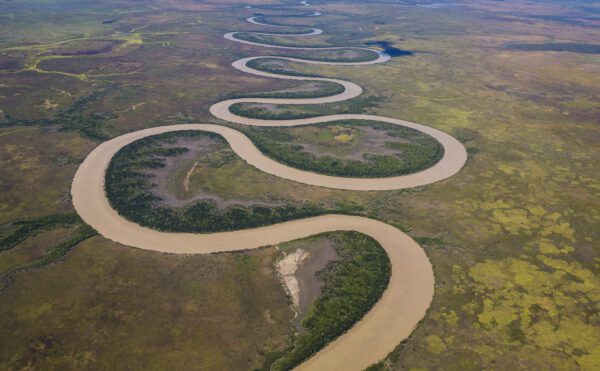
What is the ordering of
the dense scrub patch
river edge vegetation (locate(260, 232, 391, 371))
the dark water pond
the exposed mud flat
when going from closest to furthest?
river edge vegetation (locate(260, 232, 391, 371)) → the exposed mud flat → the dense scrub patch → the dark water pond

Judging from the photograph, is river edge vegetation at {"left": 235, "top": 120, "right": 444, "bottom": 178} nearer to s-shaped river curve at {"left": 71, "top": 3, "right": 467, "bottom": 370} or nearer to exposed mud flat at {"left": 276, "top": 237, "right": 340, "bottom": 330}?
s-shaped river curve at {"left": 71, "top": 3, "right": 467, "bottom": 370}

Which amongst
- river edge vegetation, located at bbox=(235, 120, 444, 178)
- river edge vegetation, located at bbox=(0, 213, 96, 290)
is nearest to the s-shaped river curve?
river edge vegetation, located at bbox=(235, 120, 444, 178)

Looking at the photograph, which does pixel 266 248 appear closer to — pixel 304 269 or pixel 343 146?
pixel 304 269

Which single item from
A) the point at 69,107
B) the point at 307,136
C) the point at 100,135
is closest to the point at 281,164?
the point at 307,136

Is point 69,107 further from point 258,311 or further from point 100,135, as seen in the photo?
point 258,311

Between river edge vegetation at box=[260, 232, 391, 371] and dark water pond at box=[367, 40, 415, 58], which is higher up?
dark water pond at box=[367, 40, 415, 58]

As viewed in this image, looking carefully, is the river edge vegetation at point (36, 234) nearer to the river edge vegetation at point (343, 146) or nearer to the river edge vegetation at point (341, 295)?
the river edge vegetation at point (341, 295)
